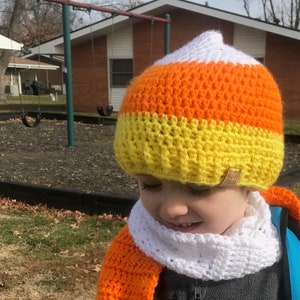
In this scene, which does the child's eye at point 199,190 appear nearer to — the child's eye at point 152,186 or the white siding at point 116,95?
the child's eye at point 152,186

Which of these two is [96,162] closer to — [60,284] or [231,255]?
[60,284]

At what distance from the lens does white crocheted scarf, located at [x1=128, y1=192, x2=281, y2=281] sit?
134cm

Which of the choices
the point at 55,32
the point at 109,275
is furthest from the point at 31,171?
the point at 55,32

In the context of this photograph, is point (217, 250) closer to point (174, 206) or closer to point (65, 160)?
point (174, 206)

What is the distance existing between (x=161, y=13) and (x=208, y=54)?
648 inches

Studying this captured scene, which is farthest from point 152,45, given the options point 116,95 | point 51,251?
point 51,251

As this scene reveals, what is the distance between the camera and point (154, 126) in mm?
1277

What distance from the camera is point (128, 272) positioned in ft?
4.81

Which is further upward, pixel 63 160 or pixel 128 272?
pixel 128 272

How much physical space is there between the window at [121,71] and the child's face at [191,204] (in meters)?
17.2

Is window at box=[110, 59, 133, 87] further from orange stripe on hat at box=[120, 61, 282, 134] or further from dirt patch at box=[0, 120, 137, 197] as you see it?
orange stripe on hat at box=[120, 61, 282, 134]

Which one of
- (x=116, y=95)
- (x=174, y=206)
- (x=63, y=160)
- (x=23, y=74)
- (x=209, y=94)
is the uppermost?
(x=209, y=94)

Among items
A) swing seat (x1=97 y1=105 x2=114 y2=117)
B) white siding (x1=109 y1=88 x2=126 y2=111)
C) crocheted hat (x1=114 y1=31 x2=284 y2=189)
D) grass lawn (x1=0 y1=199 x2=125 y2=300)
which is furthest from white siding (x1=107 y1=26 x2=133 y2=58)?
crocheted hat (x1=114 y1=31 x2=284 y2=189)

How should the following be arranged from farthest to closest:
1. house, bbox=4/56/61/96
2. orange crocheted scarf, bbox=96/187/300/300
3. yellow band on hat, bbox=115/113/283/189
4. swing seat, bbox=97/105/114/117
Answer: house, bbox=4/56/61/96 < swing seat, bbox=97/105/114/117 < orange crocheted scarf, bbox=96/187/300/300 < yellow band on hat, bbox=115/113/283/189
